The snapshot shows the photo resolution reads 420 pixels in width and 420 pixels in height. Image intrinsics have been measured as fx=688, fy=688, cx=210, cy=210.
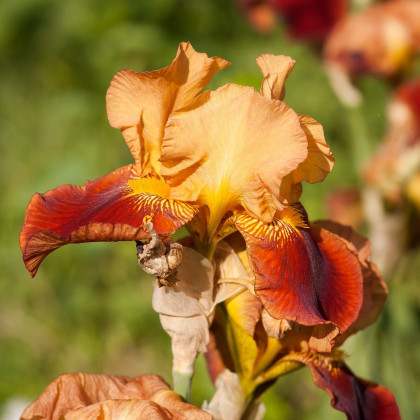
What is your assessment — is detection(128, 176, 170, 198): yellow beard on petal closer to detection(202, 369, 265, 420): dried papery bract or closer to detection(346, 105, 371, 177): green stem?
detection(202, 369, 265, 420): dried papery bract

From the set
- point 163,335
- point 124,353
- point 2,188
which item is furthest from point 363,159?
point 2,188

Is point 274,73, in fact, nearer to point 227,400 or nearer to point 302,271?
point 302,271

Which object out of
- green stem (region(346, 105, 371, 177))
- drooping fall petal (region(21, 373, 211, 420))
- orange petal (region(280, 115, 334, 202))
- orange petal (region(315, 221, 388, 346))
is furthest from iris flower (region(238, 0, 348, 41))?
drooping fall petal (region(21, 373, 211, 420))

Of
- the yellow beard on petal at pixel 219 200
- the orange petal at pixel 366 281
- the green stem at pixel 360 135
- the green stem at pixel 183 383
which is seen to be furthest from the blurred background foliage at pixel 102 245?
the yellow beard on petal at pixel 219 200

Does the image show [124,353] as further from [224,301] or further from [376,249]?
[224,301]

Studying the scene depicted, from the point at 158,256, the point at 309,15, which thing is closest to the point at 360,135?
the point at 309,15

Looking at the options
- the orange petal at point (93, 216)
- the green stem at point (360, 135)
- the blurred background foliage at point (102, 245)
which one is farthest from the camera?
the blurred background foliage at point (102, 245)

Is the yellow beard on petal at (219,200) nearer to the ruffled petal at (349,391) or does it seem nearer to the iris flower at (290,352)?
the iris flower at (290,352)
